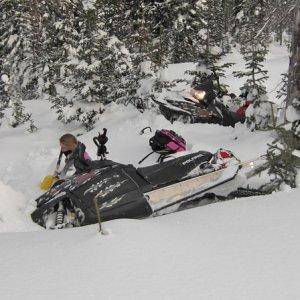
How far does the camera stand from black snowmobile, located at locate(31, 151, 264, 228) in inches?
236

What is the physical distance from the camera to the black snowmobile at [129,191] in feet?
19.7

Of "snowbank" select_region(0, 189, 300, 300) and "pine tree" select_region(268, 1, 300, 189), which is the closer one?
"snowbank" select_region(0, 189, 300, 300)

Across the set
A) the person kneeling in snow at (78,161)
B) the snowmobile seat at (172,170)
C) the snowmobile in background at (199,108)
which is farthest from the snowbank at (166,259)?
the snowmobile in background at (199,108)

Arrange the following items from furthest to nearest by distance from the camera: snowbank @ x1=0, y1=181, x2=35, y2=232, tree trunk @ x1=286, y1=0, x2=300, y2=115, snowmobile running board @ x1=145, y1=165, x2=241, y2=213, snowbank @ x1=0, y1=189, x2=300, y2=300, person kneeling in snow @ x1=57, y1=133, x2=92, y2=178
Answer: person kneeling in snow @ x1=57, y1=133, x2=92, y2=178
tree trunk @ x1=286, y1=0, x2=300, y2=115
snowmobile running board @ x1=145, y1=165, x2=241, y2=213
snowbank @ x1=0, y1=181, x2=35, y2=232
snowbank @ x1=0, y1=189, x2=300, y2=300

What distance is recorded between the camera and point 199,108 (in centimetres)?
1152

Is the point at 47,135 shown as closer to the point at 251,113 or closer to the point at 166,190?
the point at 251,113

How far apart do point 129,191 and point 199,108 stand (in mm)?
5864

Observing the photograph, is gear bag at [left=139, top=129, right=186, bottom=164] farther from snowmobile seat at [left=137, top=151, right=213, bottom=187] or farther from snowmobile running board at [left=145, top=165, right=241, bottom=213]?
snowmobile running board at [left=145, top=165, right=241, bottom=213]

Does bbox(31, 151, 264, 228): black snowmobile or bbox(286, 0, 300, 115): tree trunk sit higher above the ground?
bbox(286, 0, 300, 115): tree trunk

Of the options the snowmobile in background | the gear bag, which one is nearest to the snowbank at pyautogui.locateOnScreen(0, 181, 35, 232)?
the gear bag

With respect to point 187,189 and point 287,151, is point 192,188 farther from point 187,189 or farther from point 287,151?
point 287,151

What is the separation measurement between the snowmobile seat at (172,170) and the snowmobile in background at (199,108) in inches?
175

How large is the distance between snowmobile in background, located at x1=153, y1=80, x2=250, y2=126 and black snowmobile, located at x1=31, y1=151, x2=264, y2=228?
4.56 meters

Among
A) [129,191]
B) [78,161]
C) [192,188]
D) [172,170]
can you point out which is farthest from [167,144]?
[129,191]
